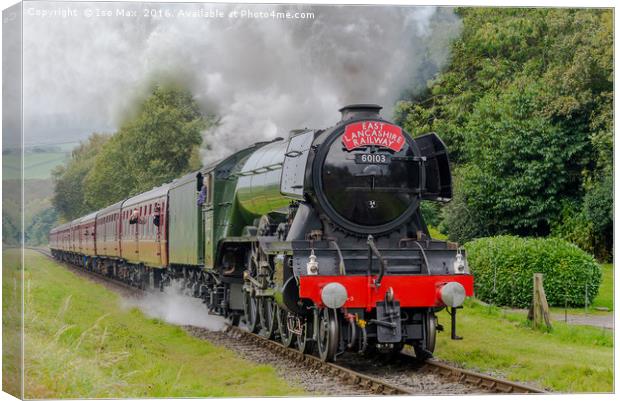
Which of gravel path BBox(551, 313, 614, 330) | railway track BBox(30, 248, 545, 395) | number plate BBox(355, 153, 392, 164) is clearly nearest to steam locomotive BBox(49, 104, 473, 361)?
number plate BBox(355, 153, 392, 164)

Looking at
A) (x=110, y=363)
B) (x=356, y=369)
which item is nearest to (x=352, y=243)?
(x=356, y=369)

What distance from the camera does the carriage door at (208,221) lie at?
15.9 m

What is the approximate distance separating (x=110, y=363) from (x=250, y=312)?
517 cm

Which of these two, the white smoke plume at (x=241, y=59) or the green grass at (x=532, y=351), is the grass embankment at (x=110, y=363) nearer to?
the white smoke plume at (x=241, y=59)

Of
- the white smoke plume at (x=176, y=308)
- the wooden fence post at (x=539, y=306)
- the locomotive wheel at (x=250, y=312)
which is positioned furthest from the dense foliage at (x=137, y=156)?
the wooden fence post at (x=539, y=306)

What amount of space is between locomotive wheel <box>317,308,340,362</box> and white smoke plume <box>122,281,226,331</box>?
501cm

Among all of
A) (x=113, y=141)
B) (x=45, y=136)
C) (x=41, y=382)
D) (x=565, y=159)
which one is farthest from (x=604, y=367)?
(x=113, y=141)

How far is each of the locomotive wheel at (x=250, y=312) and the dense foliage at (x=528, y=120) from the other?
3.50 metres

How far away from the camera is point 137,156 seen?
1734cm

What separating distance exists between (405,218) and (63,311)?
460cm

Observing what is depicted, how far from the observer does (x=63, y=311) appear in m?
12.1

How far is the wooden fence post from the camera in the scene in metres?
13.8

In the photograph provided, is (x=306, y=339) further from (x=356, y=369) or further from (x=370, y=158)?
(x=370, y=158)

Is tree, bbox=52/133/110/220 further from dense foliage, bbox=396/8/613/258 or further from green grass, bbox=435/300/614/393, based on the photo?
green grass, bbox=435/300/614/393
